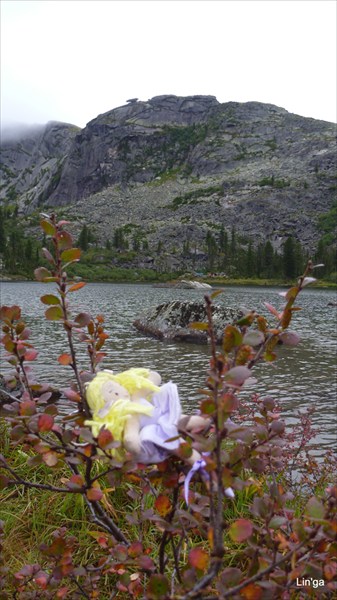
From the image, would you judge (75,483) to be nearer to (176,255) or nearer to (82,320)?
(82,320)

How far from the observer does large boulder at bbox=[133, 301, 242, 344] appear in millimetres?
19969

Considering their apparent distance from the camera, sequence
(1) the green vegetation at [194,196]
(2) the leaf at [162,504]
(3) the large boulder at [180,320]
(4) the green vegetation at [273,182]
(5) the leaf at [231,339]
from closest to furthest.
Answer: (5) the leaf at [231,339]
(2) the leaf at [162,504]
(3) the large boulder at [180,320]
(4) the green vegetation at [273,182]
(1) the green vegetation at [194,196]

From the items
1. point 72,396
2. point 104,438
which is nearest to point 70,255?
point 72,396

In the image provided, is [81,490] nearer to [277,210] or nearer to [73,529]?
[73,529]

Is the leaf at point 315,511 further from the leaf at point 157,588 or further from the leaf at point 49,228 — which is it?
the leaf at point 49,228

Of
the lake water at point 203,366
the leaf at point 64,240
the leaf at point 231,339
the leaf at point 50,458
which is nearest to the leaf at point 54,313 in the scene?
the leaf at point 64,240

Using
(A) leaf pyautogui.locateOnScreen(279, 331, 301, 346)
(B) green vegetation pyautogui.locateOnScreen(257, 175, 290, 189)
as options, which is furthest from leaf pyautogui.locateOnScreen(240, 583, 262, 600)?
(B) green vegetation pyautogui.locateOnScreen(257, 175, 290, 189)

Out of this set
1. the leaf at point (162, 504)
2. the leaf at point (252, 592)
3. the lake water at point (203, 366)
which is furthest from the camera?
the lake water at point (203, 366)

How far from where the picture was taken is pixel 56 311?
198 cm

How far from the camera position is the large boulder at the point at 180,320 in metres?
20.0

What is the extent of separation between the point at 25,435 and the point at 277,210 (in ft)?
500

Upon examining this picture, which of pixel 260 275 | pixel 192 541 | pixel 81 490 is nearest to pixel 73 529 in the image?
pixel 192 541

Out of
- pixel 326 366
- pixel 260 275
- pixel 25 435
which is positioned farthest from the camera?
pixel 260 275

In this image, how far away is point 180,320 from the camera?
21.3 meters
